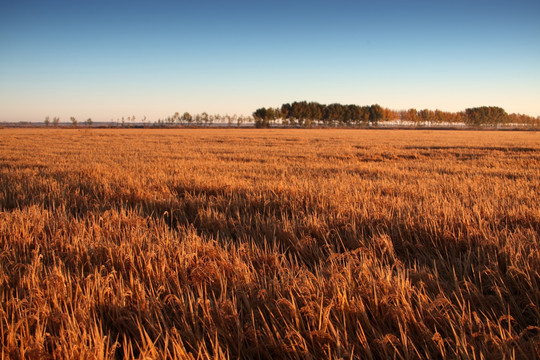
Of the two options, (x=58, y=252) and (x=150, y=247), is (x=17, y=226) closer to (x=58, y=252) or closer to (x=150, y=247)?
(x=58, y=252)

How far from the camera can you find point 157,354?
1.36 metres

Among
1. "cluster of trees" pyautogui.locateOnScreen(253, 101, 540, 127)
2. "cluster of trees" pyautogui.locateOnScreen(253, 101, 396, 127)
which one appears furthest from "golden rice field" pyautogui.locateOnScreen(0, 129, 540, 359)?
"cluster of trees" pyautogui.locateOnScreen(253, 101, 396, 127)

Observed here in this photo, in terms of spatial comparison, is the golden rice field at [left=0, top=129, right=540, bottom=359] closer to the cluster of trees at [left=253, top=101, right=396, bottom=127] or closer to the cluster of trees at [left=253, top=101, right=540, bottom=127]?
the cluster of trees at [left=253, top=101, right=540, bottom=127]

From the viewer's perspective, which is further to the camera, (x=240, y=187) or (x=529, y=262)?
(x=240, y=187)

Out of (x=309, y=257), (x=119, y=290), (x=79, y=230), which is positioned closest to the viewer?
(x=119, y=290)

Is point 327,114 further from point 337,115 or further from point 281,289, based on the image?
point 281,289

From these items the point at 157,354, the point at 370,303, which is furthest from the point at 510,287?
the point at 157,354

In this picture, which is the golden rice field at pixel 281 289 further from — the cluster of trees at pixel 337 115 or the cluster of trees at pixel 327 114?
the cluster of trees at pixel 327 114

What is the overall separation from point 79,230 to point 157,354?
2482 millimetres

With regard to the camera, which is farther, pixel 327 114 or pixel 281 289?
pixel 327 114

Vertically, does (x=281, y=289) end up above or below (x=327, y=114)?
below

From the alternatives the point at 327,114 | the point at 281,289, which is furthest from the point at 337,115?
the point at 281,289

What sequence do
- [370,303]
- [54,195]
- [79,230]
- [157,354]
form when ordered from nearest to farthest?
1. [157,354]
2. [370,303]
3. [79,230]
4. [54,195]

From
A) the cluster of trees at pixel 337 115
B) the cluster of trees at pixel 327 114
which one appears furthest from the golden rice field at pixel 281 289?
the cluster of trees at pixel 327 114
